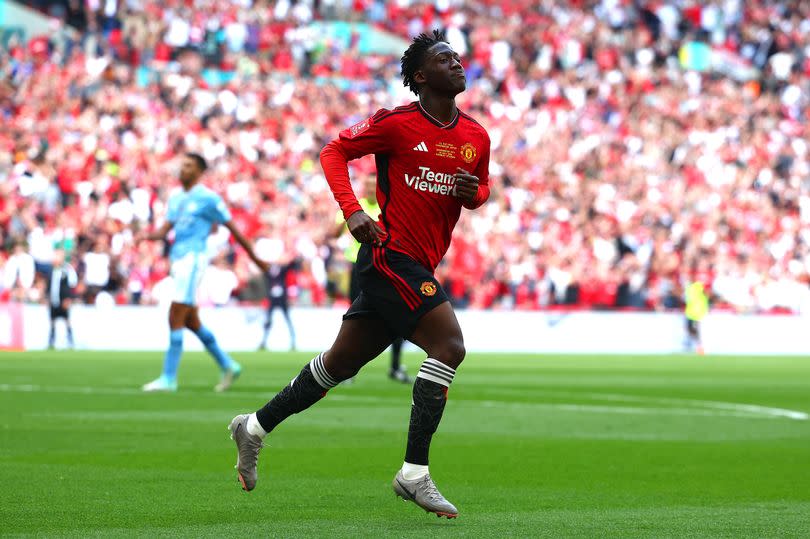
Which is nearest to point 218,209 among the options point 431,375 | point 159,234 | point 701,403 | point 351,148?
point 159,234

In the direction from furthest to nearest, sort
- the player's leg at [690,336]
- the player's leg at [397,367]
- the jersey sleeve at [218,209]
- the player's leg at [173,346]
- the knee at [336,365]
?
1. the player's leg at [690,336]
2. the player's leg at [397,367]
3. the player's leg at [173,346]
4. the jersey sleeve at [218,209]
5. the knee at [336,365]

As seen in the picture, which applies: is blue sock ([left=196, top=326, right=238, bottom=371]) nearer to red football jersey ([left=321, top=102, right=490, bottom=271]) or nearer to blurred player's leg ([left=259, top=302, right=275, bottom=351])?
red football jersey ([left=321, top=102, right=490, bottom=271])

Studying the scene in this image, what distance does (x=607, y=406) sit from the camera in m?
15.2

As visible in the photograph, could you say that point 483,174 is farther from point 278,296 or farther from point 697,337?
point 697,337

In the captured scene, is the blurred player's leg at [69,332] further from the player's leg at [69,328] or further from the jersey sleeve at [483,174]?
the jersey sleeve at [483,174]

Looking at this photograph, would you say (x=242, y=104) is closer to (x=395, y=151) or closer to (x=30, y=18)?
(x=30, y=18)

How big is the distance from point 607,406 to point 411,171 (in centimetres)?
847

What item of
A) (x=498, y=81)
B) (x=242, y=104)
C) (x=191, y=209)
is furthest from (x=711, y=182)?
(x=191, y=209)

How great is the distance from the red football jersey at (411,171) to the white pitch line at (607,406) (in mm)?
7413

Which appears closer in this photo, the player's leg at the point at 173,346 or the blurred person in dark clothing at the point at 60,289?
the player's leg at the point at 173,346

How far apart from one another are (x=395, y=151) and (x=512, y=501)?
1.92m

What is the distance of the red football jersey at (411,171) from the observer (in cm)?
720

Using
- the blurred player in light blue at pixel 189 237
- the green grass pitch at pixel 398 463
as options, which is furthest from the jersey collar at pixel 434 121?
the blurred player in light blue at pixel 189 237

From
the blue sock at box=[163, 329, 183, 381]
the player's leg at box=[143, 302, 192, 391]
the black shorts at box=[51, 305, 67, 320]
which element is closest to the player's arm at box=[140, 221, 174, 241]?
the player's leg at box=[143, 302, 192, 391]
